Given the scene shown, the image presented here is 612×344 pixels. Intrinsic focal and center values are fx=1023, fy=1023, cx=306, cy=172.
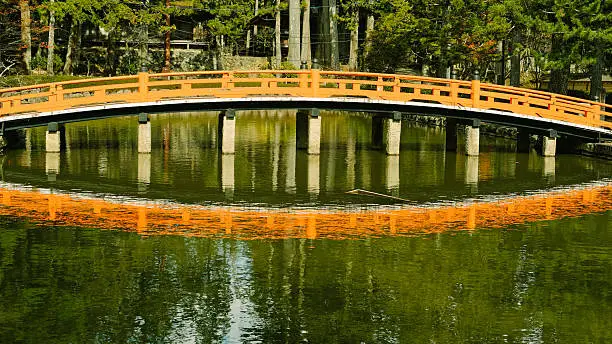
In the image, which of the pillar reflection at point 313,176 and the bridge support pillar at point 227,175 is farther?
the pillar reflection at point 313,176

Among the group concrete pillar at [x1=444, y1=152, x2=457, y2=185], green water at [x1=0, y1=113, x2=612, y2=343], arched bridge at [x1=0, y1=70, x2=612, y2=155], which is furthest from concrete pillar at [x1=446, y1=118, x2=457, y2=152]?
green water at [x1=0, y1=113, x2=612, y2=343]

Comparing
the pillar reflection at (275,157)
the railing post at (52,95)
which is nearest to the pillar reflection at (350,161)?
the pillar reflection at (275,157)

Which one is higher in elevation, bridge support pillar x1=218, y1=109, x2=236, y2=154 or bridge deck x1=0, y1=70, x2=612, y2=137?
bridge deck x1=0, y1=70, x2=612, y2=137

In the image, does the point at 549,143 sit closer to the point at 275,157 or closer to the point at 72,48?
the point at 275,157

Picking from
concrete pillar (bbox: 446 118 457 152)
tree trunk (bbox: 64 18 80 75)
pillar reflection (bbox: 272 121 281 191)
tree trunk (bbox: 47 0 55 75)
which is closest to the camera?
pillar reflection (bbox: 272 121 281 191)

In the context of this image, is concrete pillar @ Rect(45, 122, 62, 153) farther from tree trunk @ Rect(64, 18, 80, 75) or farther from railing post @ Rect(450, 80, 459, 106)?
tree trunk @ Rect(64, 18, 80, 75)

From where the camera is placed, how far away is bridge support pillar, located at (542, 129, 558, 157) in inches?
1515

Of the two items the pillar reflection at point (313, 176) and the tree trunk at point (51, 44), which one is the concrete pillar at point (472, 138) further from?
the tree trunk at point (51, 44)

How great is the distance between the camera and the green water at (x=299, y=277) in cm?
1580

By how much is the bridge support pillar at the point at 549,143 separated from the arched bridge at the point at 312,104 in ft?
0.12

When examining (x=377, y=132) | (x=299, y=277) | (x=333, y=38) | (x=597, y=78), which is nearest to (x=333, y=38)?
(x=333, y=38)

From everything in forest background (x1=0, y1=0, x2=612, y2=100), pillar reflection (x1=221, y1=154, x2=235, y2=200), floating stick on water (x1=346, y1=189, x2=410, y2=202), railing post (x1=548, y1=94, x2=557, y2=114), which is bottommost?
floating stick on water (x1=346, y1=189, x2=410, y2=202)

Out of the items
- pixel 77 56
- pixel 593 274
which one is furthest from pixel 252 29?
pixel 593 274

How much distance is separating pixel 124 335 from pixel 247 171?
18.7 m
